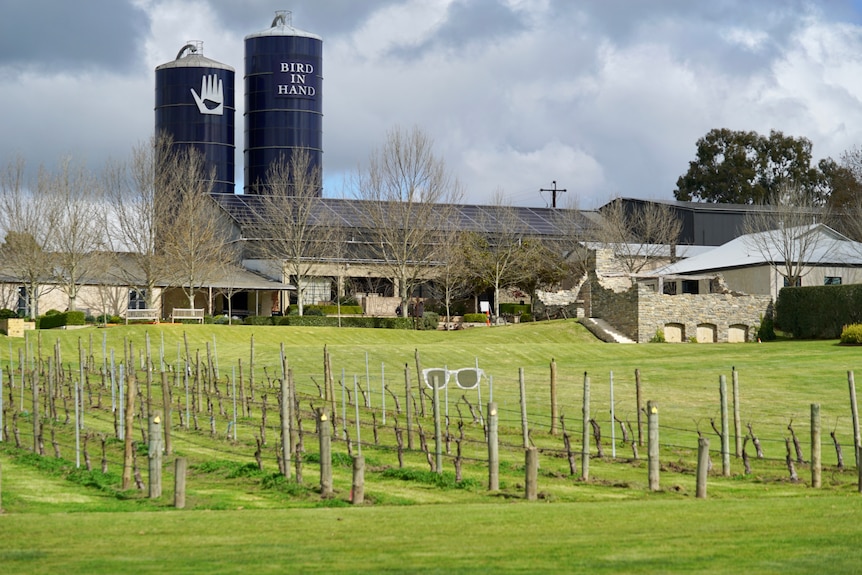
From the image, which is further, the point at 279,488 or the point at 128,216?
the point at 128,216

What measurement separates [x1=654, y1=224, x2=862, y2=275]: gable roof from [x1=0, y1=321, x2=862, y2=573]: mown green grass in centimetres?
2868

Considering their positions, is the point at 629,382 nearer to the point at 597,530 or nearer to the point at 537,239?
the point at 597,530

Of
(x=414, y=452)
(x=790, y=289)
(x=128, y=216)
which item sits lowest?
(x=414, y=452)

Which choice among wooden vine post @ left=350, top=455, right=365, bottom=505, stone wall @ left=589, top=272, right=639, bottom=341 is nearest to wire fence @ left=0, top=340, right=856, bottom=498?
wooden vine post @ left=350, top=455, right=365, bottom=505

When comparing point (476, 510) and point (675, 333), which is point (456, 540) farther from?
point (675, 333)

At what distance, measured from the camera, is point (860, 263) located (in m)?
57.8

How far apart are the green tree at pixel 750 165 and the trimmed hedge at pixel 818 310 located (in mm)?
43999

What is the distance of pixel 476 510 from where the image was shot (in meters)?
13.4

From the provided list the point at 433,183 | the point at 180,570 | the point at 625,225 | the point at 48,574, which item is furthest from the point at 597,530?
the point at 625,225

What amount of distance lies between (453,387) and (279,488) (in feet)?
50.4

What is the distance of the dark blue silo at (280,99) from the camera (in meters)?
97.1

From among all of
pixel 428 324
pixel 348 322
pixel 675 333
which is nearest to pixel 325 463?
pixel 675 333

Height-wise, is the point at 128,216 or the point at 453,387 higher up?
the point at 128,216

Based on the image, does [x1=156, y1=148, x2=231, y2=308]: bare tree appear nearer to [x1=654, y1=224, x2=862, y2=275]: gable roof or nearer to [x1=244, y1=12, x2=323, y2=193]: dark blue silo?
[x1=654, y1=224, x2=862, y2=275]: gable roof
